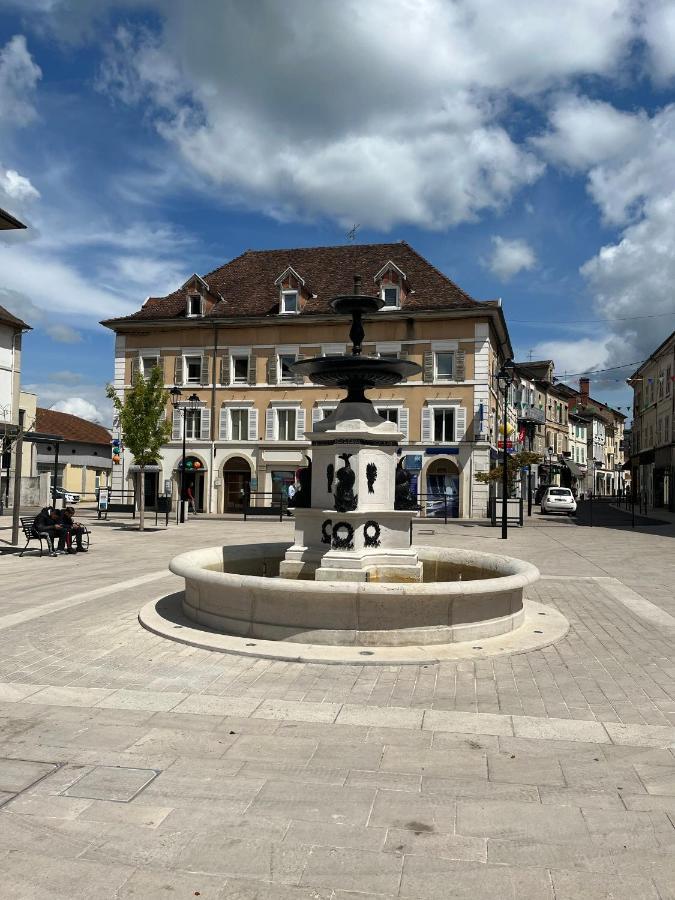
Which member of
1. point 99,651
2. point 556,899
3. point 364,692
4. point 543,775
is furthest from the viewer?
point 99,651

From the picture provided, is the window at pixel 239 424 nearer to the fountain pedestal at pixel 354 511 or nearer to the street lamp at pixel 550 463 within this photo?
the fountain pedestal at pixel 354 511

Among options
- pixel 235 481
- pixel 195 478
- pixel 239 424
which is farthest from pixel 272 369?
pixel 195 478

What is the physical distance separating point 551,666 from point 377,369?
469 cm

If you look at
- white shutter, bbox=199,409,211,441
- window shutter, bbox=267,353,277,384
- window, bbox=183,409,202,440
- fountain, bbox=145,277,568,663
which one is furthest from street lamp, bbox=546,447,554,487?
fountain, bbox=145,277,568,663

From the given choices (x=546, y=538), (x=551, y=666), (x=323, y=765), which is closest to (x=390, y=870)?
(x=323, y=765)

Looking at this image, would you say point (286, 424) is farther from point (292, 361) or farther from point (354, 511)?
point (354, 511)

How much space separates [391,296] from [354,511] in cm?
2853

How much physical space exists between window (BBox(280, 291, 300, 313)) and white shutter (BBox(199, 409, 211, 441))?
705 centimetres

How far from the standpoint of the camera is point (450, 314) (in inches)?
1384

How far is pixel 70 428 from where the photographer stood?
6012 centimetres

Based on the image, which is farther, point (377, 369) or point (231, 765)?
point (377, 369)

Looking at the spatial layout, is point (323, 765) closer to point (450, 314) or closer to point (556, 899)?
point (556, 899)

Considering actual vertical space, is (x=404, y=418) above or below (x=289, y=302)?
below

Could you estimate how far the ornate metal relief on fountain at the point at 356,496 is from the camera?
936 centimetres
